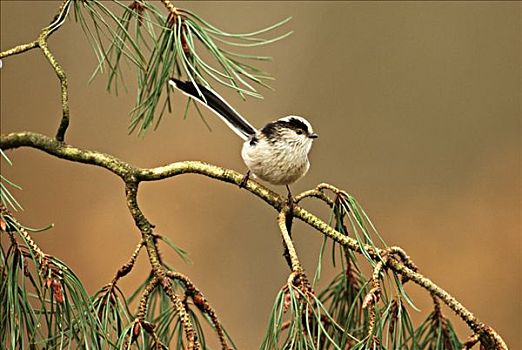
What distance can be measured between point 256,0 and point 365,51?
185 millimetres

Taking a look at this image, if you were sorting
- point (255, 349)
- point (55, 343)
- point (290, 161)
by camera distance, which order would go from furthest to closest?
point (255, 349) < point (290, 161) < point (55, 343)

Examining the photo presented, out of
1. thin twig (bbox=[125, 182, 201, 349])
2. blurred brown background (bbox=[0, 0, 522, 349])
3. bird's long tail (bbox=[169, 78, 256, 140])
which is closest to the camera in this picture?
thin twig (bbox=[125, 182, 201, 349])

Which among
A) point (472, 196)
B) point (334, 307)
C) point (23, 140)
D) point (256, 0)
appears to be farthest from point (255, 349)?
point (23, 140)

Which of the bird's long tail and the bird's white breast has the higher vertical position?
the bird's long tail

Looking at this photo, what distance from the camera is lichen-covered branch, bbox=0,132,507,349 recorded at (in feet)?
1.66

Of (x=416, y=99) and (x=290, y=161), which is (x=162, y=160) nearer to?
(x=416, y=99)

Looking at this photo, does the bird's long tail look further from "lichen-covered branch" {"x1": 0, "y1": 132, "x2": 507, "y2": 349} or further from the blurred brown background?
the blurred brown background

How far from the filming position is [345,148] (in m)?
1.33

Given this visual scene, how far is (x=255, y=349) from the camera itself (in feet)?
4.25

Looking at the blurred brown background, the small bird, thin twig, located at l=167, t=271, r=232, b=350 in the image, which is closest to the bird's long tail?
the small bird

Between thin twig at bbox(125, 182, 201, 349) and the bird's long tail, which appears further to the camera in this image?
the bird's long tail

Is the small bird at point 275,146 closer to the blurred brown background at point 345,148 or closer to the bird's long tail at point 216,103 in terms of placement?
the bird's long tail at point 216,103

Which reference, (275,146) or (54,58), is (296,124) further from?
(54,58)

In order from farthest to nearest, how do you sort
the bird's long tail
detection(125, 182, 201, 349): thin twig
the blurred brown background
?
the blurred brown background, the bird's long tail, detection(125, 182, 201, 349): thin twig
